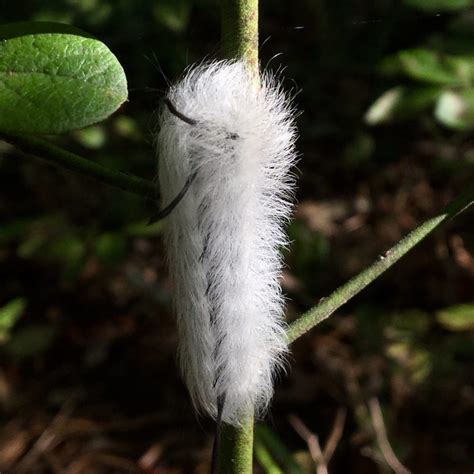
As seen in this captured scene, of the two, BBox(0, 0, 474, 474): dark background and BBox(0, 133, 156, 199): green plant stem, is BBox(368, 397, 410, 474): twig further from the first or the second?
BBox(0, 133, 156, 199): green plant stem

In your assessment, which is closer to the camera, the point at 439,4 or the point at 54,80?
the point at 54,80

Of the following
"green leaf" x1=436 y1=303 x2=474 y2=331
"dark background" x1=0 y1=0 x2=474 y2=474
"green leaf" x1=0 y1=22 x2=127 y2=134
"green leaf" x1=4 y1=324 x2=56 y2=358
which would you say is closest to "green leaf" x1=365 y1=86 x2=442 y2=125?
"dark background" x1=0 y1=0 x2=474 y2=474

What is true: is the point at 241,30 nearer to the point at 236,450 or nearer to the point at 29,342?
the point at 236,450

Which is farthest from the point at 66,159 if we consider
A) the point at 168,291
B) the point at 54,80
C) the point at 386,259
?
the point at 168,291

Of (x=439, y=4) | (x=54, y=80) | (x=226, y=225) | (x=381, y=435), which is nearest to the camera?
(x=54, y=80)

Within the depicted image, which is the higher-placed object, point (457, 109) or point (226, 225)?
point (226, 225)

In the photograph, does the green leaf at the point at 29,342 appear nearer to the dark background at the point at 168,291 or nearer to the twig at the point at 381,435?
the dark background at the point at 168,291
